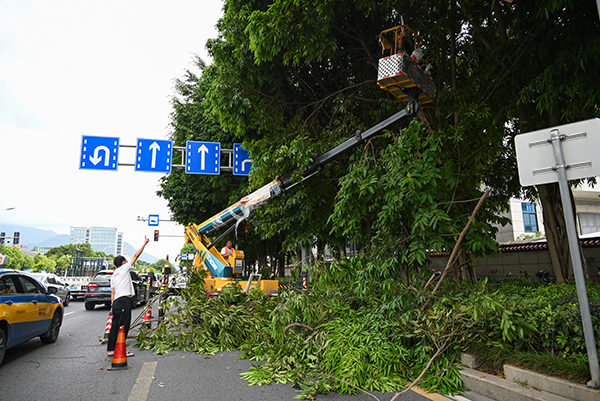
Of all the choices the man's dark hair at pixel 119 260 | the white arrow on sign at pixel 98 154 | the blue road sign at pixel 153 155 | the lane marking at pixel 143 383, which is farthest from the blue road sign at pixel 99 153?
the lane marking at pixel 143 383

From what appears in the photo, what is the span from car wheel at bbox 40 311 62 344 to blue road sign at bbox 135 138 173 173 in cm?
631

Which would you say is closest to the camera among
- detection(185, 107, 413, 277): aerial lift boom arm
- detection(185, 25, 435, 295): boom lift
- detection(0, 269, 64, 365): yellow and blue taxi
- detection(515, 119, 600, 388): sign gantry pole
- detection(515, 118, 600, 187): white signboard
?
detection(515, 119, 600, 388): sign gantry pole

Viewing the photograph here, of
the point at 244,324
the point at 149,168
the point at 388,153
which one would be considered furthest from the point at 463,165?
the point at 149,168

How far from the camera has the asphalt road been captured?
15.9 ft

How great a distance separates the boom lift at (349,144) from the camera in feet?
26.6

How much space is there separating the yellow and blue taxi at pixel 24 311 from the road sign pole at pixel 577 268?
25.2 feet

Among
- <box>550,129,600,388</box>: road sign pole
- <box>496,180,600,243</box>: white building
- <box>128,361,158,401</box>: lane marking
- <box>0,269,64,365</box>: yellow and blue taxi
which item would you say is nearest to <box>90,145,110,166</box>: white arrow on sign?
<box>0,269,64,365</box>: yellow and blue taxi

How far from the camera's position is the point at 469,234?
20.9ft

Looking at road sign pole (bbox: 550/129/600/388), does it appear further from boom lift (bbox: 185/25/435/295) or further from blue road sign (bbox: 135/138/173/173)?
blue road sign (bbox: 135/138/173/173)

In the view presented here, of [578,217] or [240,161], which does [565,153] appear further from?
[578,217]

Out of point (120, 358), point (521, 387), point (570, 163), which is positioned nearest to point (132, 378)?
point (120, 358)

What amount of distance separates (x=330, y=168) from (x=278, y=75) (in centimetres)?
338

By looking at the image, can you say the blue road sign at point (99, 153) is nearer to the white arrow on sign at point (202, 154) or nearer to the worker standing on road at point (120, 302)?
the white arrow on sign at point (202, 154)

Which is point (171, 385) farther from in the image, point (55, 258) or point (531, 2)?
point (55, 258)
